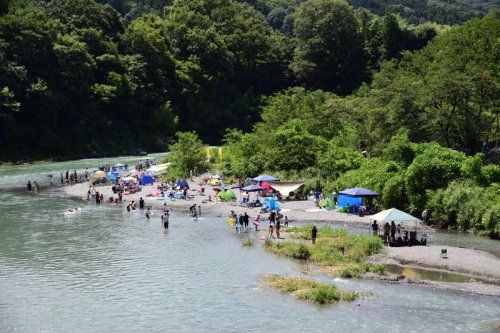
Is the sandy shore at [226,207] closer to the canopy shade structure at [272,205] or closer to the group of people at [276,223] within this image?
the canopy shade structure at [272,205]

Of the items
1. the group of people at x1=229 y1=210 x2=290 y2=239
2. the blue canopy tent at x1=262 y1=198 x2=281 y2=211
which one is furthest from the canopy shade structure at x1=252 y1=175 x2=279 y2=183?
the group of people at x1=229 y1=210 x2=290 y2=239

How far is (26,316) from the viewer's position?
2741 centimetres

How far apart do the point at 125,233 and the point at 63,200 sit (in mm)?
18662

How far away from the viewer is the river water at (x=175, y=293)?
84.8 ft

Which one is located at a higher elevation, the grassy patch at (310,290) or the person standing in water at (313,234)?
the person standing in water at (313,234)

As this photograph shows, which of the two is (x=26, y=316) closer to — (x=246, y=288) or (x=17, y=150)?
(x=246, y=288)

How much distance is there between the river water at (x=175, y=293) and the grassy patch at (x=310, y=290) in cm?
62

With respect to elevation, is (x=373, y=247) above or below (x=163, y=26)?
below

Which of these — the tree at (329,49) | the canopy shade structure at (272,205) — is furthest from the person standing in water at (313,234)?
the tree at (329,49)

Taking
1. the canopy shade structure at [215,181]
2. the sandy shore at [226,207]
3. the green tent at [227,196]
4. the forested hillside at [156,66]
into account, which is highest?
the forested hillside at [156,66]

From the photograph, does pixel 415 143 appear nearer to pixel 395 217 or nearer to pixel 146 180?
pixel 395 217

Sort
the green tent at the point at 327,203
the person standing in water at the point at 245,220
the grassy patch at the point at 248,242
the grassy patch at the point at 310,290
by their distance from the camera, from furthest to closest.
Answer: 1. the green tent at the point at 327,203
2. the person standing in water at the point at 245,220
3. the grassy patch at the point at 248,242
4. the grassy patch at the point at 310,290

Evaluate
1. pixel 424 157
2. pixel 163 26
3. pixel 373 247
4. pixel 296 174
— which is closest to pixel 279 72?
pixel 163 26

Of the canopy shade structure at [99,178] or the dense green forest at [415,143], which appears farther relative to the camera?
the canopy shade structure at [99,178]
